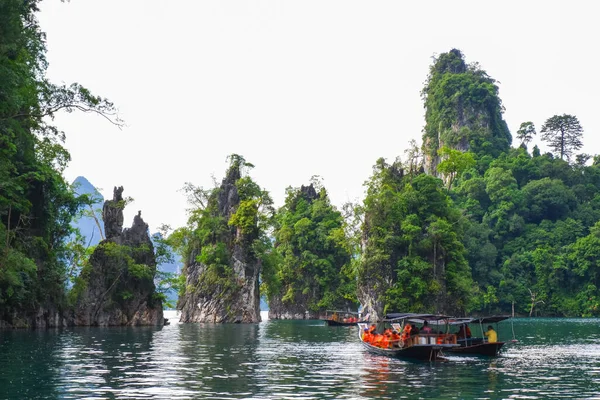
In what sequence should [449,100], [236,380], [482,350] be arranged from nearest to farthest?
[236,380], [482,350], [449,100]

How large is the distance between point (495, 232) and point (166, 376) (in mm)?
110195

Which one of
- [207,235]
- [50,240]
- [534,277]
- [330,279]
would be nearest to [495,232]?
[534,277]

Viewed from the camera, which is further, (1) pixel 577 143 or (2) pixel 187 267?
(1) pixel 577 143

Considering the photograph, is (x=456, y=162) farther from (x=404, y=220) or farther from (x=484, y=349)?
(x=484, y=349)

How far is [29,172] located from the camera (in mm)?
52125

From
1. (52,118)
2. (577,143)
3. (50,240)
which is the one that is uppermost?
(577,143)

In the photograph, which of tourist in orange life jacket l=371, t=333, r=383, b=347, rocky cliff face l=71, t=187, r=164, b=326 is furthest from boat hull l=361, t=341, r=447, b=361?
rocky cliff face l=71, t=187, r=164, b=326

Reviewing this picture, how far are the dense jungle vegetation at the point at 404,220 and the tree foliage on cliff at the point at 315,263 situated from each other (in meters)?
0.28

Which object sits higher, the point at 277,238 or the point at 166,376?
the point at 277,238

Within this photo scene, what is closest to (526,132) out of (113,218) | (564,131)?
(564,131)

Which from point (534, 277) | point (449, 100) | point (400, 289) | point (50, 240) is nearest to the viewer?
point (50, 240)

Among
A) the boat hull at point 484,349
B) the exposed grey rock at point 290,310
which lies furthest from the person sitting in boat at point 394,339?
the exposed grey rock at point 290,310

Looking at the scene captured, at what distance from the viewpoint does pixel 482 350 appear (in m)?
38.1

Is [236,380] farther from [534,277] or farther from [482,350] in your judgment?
[534,277]
